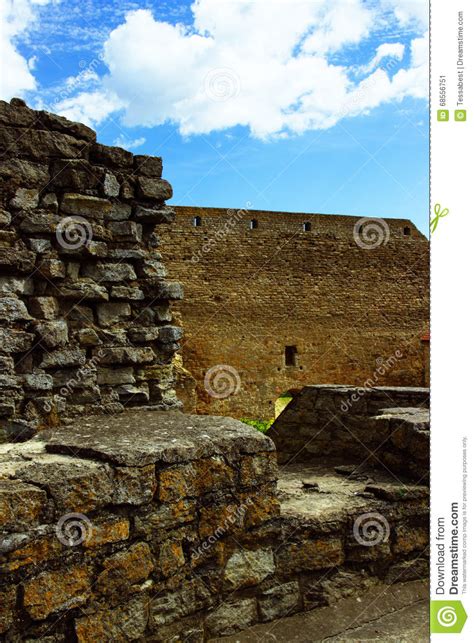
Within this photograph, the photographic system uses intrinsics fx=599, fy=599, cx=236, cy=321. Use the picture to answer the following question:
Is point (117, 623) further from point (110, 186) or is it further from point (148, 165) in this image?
point (148, 165)

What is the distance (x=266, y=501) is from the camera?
9.90ft

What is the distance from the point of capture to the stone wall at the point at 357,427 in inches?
157

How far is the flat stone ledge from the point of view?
2674 mm

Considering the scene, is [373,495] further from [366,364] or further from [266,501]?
[366,364]

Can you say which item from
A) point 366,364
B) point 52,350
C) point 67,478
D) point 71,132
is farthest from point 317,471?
point 366,364
